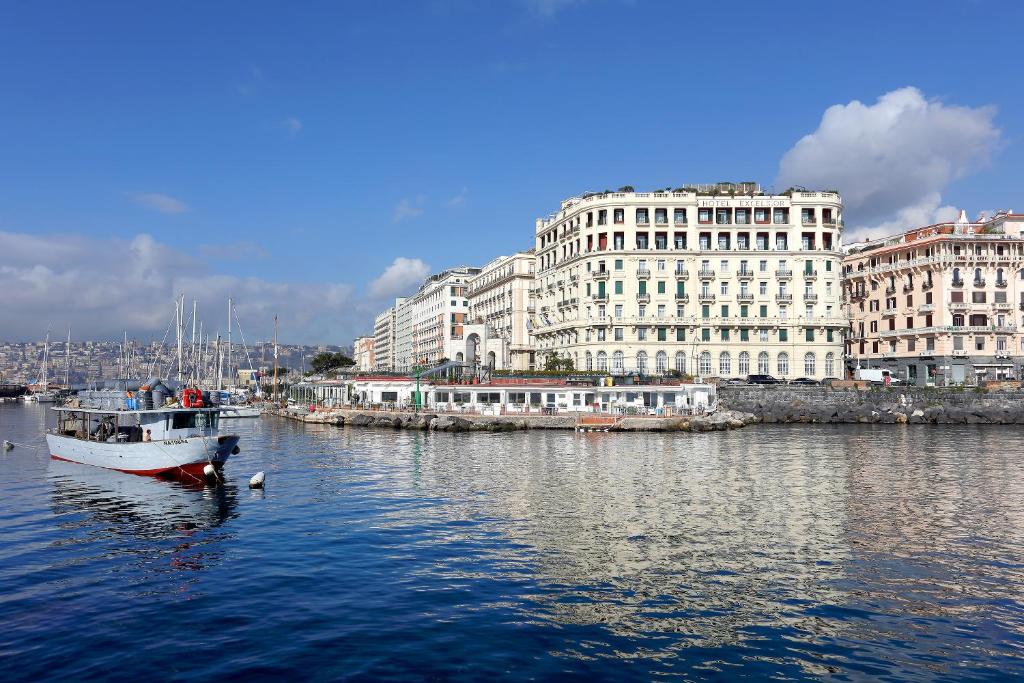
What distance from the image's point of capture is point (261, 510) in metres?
34.0

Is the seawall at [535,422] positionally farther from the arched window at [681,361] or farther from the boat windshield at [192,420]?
the boat windshield at [192,420]

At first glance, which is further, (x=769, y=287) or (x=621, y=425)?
(x=769, y=287)

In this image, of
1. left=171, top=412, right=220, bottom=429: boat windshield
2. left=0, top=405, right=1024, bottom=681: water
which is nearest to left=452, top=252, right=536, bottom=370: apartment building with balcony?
left=171, top=412, right=220, bottom=429: boat windshield

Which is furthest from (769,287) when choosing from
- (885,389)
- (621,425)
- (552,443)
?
(552,443)

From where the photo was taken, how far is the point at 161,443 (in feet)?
142

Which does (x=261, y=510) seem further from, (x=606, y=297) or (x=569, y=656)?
(x=606, y=297)

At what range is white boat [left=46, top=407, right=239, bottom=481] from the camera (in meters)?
43.0

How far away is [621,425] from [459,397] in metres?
24.8

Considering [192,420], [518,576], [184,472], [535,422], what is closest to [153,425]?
[192,420]

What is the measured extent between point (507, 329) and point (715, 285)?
135 feet

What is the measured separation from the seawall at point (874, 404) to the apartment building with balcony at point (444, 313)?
77.8 metres

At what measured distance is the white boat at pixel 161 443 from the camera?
141ft

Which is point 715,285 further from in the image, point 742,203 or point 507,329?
point 507,329

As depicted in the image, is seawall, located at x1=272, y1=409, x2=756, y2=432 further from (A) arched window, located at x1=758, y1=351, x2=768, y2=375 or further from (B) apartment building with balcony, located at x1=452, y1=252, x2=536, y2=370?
(B) apartment building with balcony, located at x1=452, y1=252, x2=536, y2=370
